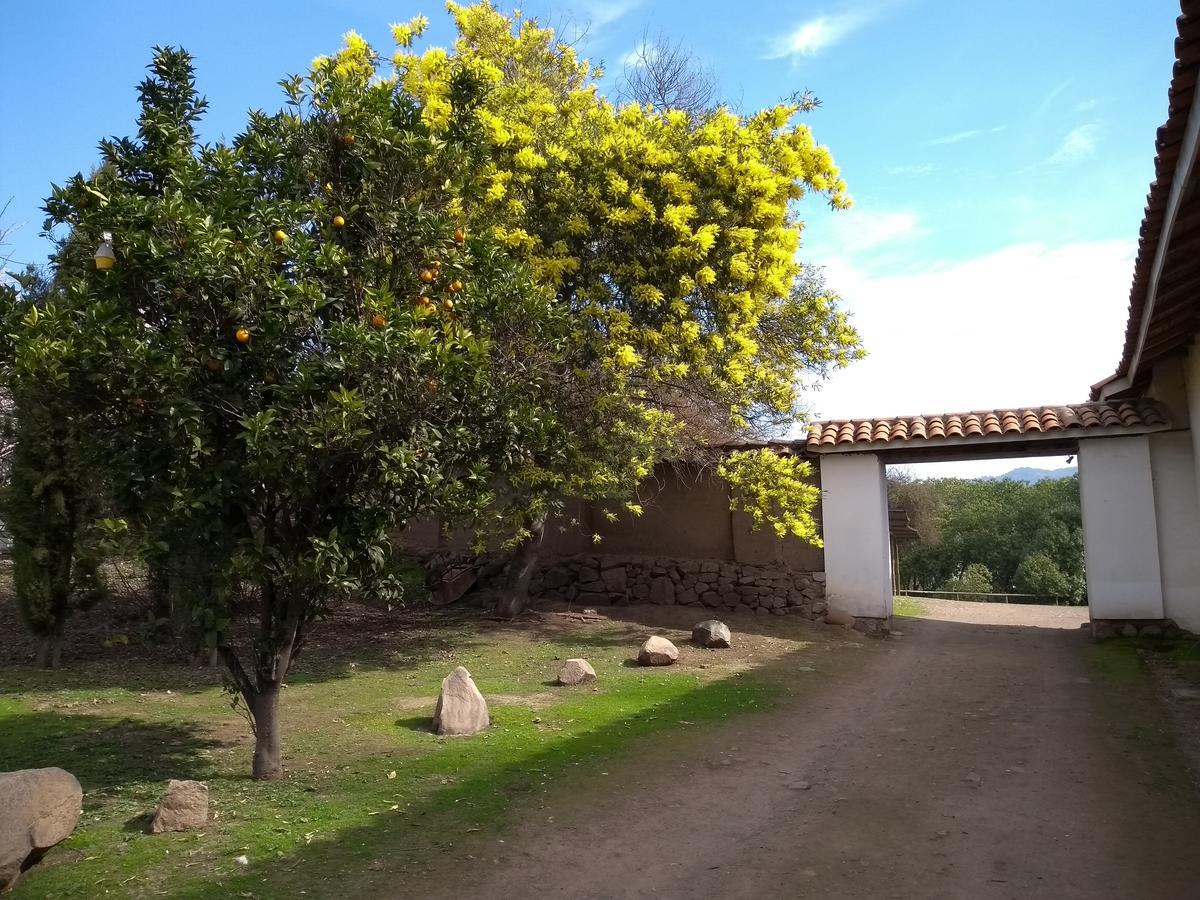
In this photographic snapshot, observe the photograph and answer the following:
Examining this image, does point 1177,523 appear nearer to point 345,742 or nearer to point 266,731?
point 345,742

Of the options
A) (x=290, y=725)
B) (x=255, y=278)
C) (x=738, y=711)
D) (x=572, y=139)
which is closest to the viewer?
(x=255, y=278)

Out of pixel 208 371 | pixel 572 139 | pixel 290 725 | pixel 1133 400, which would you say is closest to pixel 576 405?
pixel 572 139

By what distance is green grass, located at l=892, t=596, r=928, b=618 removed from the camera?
1698 cm

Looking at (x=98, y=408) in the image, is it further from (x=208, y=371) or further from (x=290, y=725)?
(x=290, y=725)

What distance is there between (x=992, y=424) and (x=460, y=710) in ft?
30.0

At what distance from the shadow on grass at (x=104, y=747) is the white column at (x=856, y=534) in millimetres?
9413

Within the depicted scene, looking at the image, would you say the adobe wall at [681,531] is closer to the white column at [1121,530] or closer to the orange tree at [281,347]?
the white column at [1121,530]

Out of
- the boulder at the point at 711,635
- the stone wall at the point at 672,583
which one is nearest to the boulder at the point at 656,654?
the boulder at the point at 711,635


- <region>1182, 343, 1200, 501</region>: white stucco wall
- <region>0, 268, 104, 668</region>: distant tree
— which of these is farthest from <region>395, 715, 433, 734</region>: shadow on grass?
<region>1182, 343, 1200, 501</region>: white stucco wall

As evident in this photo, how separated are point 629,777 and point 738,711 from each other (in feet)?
7.65

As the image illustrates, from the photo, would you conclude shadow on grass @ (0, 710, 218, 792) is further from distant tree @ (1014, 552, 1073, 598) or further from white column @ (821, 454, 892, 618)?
distant tree @ (1014, 552, 1073, 598)

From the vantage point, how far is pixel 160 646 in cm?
1130

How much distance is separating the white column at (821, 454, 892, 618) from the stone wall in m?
0.37

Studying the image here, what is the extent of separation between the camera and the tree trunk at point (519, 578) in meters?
13.7
